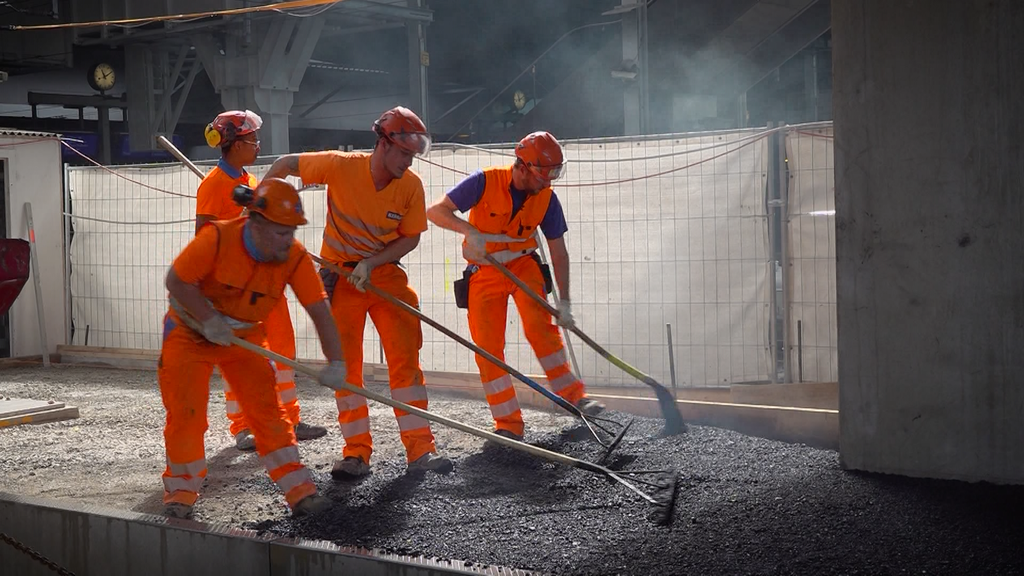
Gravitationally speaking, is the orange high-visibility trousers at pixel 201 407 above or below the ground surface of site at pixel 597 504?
above

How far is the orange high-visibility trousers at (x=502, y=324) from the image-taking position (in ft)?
20.1

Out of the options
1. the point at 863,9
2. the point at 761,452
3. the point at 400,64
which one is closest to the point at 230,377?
the point at 761,452

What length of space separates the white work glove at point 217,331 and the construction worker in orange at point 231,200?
1670 mm

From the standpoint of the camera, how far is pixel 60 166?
11.0 m

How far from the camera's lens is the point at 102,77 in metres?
16.7

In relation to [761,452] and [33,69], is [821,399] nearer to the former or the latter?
[761,452]

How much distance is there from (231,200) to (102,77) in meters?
12.2

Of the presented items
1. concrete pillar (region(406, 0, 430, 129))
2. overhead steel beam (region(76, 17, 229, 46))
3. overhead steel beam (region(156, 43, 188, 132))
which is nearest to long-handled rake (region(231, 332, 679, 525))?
overhead steel beam (region(76, 17, 229, 46))

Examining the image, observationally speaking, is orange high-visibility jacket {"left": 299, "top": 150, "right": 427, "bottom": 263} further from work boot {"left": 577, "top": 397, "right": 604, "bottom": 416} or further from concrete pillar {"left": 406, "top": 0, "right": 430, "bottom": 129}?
concrete pillar {"left": 406, "top": 0, "right": 430, "bottom": 129}

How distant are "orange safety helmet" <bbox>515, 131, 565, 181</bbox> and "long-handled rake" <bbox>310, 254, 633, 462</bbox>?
1078 millimetres

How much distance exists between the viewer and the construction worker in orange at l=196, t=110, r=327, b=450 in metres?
6.06

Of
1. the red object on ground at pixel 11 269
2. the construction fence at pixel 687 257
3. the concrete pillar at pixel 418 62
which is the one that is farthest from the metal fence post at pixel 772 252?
the concrete pillar at pixel 418 62

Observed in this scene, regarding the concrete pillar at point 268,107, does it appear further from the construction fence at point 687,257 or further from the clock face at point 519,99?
the clock face at point 519,99

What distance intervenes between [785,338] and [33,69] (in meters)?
14.6
